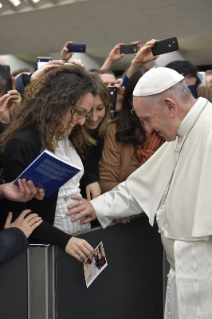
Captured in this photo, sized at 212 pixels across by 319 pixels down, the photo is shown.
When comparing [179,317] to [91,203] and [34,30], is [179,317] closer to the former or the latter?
[91,203]

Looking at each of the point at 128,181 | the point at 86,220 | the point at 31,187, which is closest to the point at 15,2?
the point at 128,181

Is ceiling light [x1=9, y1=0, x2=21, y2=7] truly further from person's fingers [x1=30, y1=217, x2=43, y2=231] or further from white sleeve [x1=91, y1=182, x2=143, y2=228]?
person's fingers [x1=30, y1=217, x2=43, y2=231]

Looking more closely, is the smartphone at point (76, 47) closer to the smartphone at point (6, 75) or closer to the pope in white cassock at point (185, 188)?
the smartphone at point (6, 75)

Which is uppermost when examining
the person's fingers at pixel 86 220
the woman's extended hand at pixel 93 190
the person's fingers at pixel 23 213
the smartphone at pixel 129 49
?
the smartphone at pixel 129 49

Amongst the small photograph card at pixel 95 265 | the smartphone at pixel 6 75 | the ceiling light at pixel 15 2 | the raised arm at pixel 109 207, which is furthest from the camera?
the ceiling light at pixel 15 2

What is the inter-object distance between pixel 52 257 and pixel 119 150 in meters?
1.11

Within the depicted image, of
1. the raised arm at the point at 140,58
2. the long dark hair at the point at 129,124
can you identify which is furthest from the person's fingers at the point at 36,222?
the raised arm at the point at 140,58

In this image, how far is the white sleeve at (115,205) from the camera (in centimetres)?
272

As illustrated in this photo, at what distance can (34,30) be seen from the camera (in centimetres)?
1870

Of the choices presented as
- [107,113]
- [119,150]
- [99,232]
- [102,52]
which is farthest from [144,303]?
[102,52]

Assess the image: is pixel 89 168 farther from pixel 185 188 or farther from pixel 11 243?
pixel 11 243

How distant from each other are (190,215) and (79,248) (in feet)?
1.92

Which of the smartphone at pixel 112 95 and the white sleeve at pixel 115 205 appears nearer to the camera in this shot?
the white sleeve at pixel 115 205

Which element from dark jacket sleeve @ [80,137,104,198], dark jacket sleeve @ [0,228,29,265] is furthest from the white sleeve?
dark jacket sleeve @ [0,228,29,265]
